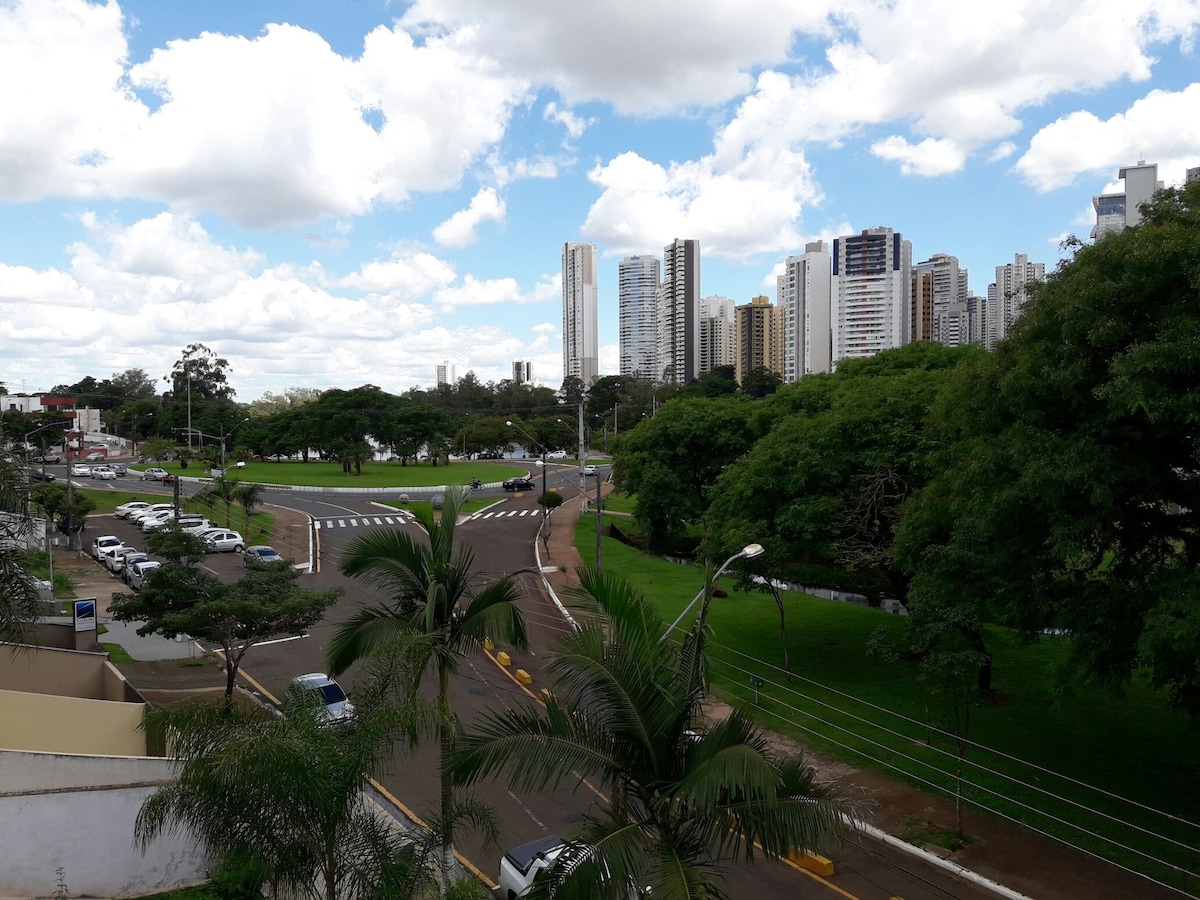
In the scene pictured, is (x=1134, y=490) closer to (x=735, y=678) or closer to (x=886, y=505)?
(x=886, y=505)

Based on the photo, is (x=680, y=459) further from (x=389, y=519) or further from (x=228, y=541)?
(x=228, y=541)

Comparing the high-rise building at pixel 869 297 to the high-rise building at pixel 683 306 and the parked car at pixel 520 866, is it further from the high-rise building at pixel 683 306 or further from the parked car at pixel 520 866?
the parked car at pixel 520 866

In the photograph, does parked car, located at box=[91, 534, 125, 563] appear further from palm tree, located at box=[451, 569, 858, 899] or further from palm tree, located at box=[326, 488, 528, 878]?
palm tree, located at box=[451, 569, 858, 899]

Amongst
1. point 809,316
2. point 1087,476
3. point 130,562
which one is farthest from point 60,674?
point 809,316

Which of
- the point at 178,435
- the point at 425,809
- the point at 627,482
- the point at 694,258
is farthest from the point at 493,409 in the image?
the point at 425,809

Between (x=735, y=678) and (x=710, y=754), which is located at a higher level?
(x=710, y=754)
